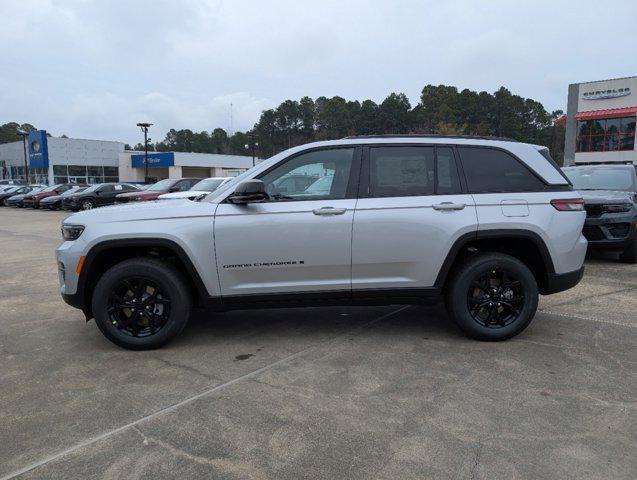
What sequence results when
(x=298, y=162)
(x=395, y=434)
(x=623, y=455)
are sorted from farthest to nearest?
(x=298, y=162), (x=395, y=434), (x=623, y=455)

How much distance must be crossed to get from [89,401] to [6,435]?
1.67ft

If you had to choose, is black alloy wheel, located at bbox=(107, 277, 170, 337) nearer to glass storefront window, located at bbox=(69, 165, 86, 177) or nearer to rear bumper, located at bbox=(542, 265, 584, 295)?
rear bumper, located at bbox=(542, 265, 584, 295)

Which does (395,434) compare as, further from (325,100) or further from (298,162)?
(325,100)

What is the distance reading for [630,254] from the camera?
25.8ft

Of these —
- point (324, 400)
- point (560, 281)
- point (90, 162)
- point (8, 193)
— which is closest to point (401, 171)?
point (560, 281)

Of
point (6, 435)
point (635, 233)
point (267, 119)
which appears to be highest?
point (267, 119)

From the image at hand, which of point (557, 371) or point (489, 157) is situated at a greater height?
point (489, 157)

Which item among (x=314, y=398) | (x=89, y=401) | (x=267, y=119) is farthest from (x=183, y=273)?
(x=267, y=119)

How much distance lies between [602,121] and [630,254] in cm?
3267

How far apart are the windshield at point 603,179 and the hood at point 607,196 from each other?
406 millimetres

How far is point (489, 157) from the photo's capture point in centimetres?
436

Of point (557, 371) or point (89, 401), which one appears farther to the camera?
point (557, 371)

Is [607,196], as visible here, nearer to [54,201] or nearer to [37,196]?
[54,201]

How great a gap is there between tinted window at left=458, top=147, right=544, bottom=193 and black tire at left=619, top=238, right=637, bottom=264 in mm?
4583
